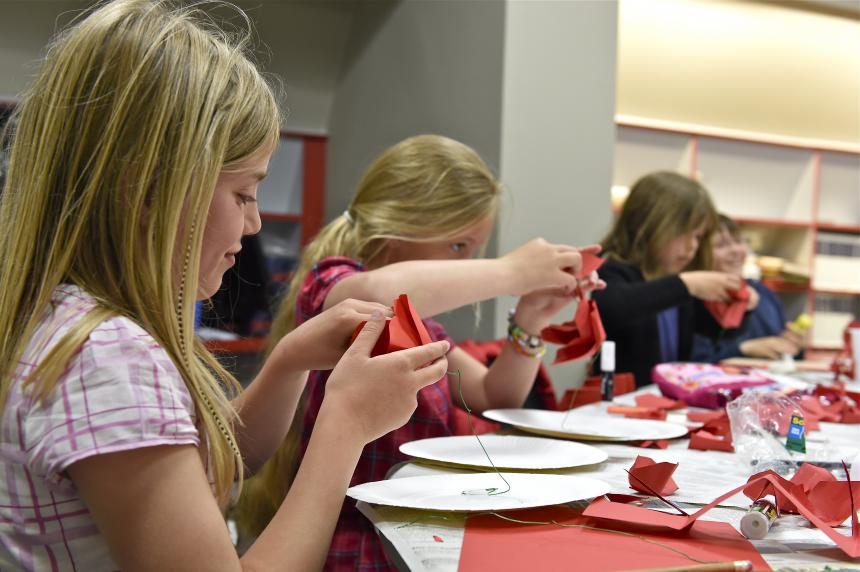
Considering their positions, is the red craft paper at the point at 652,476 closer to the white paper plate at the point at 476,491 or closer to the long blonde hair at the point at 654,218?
the white paper plate at the point at 476,491

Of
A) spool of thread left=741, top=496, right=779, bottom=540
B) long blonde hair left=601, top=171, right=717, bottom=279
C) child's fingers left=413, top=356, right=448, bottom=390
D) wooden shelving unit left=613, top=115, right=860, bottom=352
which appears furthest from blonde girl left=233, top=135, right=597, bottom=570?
wooden shelving unit left=613, top=115, right=860, bottom=352

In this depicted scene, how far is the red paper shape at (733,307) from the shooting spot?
254 centimetres

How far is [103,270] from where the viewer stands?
80 centimetres

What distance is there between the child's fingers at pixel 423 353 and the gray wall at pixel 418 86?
5.89 ft

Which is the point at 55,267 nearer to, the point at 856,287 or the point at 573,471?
the point at 573,471

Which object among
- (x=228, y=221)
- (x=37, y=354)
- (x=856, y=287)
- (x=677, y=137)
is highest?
(x=677, y=137)

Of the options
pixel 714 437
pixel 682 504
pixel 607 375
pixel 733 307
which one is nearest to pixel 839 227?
pixel 733 307

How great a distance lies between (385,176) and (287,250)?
3.15m

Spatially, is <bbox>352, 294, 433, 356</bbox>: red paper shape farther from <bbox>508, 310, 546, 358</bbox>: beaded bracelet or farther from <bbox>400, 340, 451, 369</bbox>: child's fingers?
<bbox>508, 310, 546, 358</bbox>: beaded bracelet

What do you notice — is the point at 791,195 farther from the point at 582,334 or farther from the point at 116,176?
the point at 116,176

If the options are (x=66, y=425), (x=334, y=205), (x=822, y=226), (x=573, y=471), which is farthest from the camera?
(x=822, y=226)

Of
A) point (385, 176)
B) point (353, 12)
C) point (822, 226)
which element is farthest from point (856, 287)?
point (385, 176)

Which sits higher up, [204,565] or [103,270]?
[103,270]

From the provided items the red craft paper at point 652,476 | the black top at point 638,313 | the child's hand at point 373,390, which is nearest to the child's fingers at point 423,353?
the child's hand at point 373,390
